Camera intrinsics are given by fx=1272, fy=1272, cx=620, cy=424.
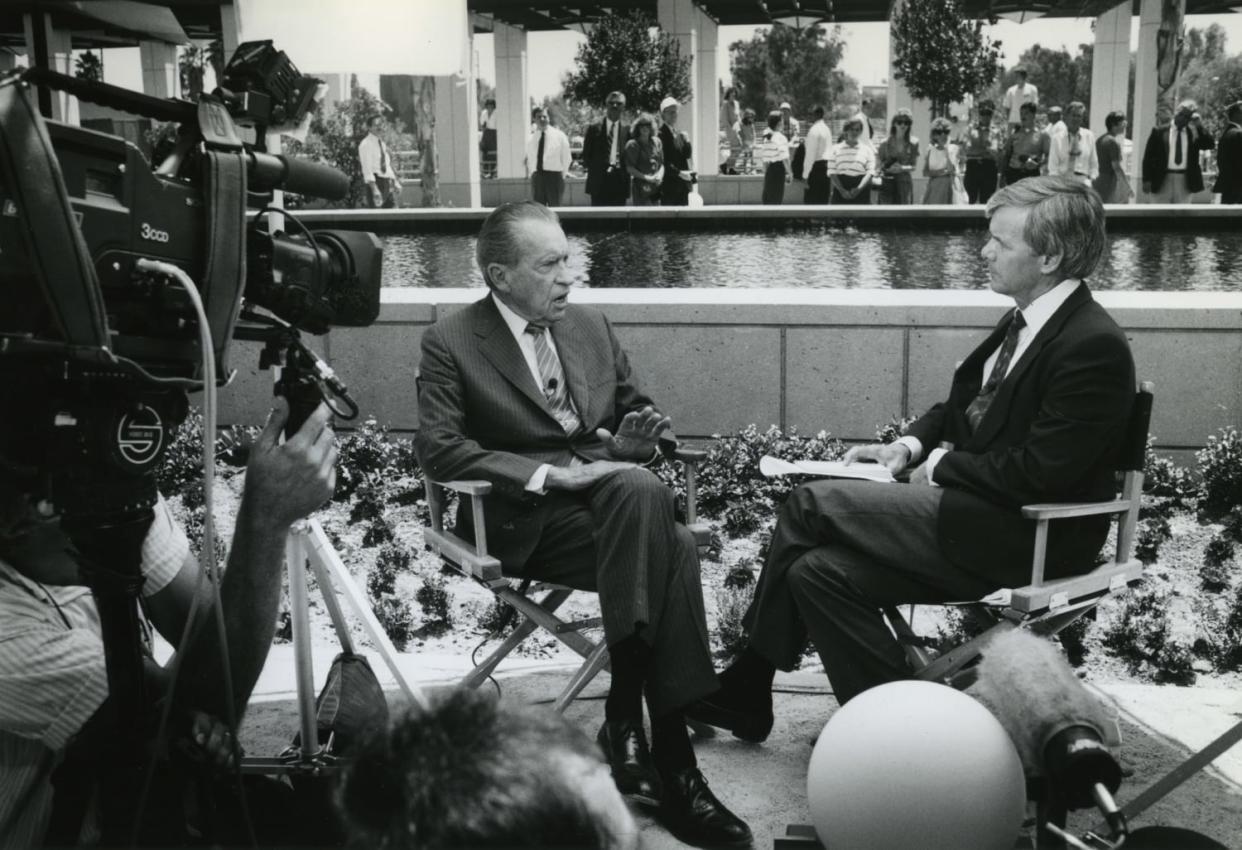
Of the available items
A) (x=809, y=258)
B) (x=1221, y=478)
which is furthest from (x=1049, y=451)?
(x=809, y=258)

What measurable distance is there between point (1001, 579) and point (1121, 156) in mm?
13518

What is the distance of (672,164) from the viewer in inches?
525

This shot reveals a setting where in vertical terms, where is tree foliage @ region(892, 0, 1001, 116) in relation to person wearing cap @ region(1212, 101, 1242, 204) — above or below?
above

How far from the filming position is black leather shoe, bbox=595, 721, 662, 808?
2967mm

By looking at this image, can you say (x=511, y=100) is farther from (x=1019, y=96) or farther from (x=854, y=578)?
(x=854, y=578)

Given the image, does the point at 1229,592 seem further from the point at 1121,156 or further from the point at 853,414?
the point at 1121,156

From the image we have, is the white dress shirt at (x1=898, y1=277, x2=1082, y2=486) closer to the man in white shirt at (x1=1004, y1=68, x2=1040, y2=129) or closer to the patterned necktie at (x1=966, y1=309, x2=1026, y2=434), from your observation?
the patterned necktie at (x1=966, y1=309, x2=1026, y2=434)

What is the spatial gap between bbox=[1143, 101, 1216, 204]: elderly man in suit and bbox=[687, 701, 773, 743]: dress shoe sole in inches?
492

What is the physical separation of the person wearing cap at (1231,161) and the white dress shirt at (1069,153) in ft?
4.89

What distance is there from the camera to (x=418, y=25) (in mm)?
3443

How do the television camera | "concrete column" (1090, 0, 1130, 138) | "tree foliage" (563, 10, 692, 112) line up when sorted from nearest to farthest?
1. the television camera
2. "tree foliage" (563, 10, 692, 112)
3. "concrete column" (1090, 0, 1130, 138)

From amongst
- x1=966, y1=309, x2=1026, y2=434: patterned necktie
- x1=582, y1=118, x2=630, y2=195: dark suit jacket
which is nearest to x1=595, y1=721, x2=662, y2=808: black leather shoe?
x1=966, y1=309, x2=1026, y2=434: patterned necktie

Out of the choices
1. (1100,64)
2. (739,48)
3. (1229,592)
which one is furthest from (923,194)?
(1229,592)

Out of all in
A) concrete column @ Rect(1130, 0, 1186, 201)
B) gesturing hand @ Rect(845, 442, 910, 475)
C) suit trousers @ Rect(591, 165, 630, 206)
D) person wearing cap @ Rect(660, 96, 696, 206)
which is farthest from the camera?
concrete column @ Rect(1130, 0, 1186, 201)
